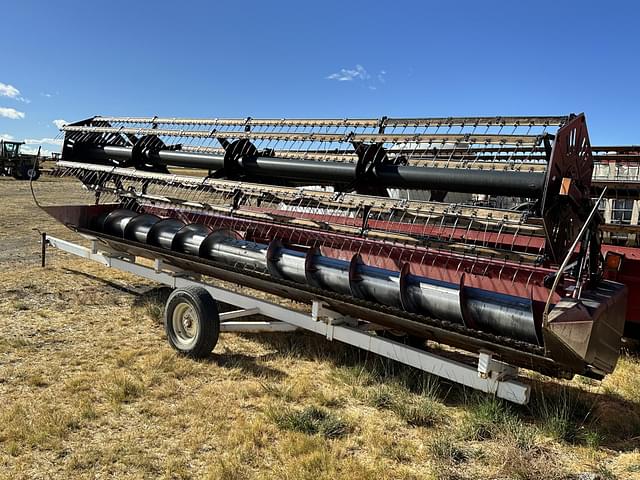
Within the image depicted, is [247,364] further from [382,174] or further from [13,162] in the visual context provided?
[13,162]

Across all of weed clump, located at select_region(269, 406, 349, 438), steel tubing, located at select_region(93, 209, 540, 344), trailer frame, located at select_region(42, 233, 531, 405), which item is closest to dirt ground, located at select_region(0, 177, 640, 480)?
weed clump, located at select_region(269, 406, 349, 438)

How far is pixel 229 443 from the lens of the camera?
136 inches

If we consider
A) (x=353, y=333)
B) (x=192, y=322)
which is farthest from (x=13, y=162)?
(x=353, y=333)

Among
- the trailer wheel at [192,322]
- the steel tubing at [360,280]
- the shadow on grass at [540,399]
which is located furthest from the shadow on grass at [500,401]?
the steel tubing at [360,280]

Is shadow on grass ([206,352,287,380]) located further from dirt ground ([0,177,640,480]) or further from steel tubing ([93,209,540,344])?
steel tubing ([93,209,540,344])

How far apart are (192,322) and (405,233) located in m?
2.48

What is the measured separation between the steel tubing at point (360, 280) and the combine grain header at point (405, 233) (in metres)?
0.01

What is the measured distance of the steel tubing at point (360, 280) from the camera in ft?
12.7

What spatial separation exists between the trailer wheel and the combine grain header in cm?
4

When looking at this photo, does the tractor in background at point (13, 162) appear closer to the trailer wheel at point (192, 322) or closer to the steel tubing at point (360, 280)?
the steel tubing at point (360, 280)

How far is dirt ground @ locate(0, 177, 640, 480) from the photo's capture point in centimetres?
324

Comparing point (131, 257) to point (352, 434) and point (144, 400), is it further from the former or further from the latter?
point (352, 434)

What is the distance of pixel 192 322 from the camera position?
5.11m

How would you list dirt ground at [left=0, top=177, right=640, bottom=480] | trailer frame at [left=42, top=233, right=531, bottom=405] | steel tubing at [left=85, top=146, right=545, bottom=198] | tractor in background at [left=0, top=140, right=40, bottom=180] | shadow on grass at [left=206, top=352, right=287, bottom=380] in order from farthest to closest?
tractor in background at [left=0, top=140, right=40, bottom=180]
shadow on grass at [left=206, top=352, right=287, bottom=380]
steel tubing at [left=85, top=146, right=545, bottom=198]
trailer frame at [left=42, top=233, right=531, bottom=405]
dirt ground at [left=0, top=177, right=640, bottom=480]
